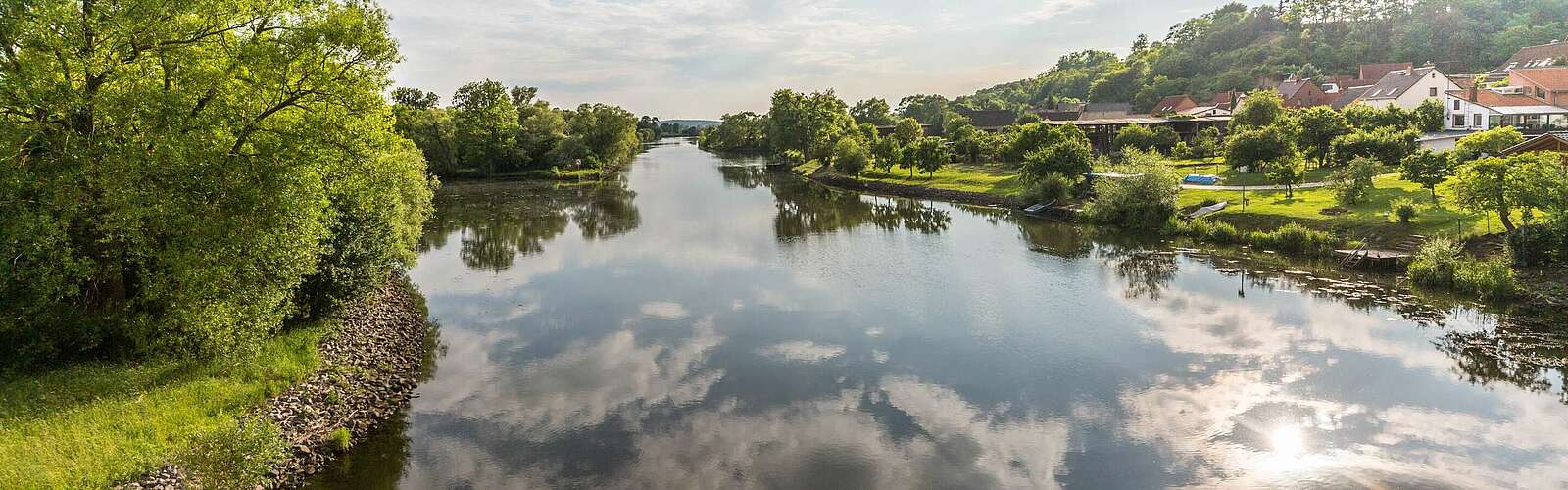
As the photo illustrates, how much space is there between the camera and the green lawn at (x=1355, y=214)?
Answer: 88.1ft

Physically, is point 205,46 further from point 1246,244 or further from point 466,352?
point 1246,244

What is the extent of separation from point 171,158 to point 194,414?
399 cm

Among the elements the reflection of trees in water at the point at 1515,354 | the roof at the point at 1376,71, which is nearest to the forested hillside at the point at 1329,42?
the roof at the point at 1376,71

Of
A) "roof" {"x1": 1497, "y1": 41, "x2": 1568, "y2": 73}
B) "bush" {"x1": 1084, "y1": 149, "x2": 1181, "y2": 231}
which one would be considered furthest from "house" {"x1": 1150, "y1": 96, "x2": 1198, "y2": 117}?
"bush" {"x1": 1084, "y1": 149, "x2": 1181, "y2": 231}

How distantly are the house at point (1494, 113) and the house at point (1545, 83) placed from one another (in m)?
3.33

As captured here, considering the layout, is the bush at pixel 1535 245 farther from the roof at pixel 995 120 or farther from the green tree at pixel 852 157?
the roof at pixel 995 120

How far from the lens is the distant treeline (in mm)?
70500

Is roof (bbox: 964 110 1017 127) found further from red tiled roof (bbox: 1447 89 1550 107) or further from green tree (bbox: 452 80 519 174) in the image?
green tree (bbox: 452 80 519 174)

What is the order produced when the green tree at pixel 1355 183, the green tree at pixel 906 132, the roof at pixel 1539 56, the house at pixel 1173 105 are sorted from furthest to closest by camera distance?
the house at pixel 1173 105
the roof at pixel 1539 56
the green tree at pixel 906 132
the green tree at pixel 1355 183

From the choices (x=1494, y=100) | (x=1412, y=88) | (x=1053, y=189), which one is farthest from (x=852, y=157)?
(x=1412, y=88)

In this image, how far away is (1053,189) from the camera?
141 ft

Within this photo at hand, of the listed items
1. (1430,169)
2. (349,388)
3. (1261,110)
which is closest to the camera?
(349,388)

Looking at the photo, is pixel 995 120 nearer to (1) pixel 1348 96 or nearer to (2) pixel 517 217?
(1) pixel 1348 96

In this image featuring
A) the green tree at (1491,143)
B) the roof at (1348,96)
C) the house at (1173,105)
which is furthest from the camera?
the house at (1173,105)
